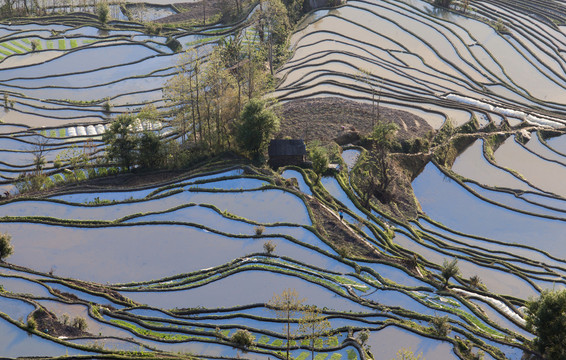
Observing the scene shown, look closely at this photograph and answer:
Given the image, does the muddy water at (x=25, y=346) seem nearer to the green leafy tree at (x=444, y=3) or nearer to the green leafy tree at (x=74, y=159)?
the green leafy tree at (x=74, y=159)

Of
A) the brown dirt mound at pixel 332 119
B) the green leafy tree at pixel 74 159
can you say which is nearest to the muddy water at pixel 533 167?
the brown dirt mound at pixel 332 119

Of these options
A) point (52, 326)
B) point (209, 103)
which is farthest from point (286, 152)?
point (52, 326)

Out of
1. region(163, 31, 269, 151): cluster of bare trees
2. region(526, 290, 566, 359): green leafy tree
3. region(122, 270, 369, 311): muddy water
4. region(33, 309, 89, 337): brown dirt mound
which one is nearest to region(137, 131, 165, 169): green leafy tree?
region(163, 31, 269, 151): cluster of bare trees

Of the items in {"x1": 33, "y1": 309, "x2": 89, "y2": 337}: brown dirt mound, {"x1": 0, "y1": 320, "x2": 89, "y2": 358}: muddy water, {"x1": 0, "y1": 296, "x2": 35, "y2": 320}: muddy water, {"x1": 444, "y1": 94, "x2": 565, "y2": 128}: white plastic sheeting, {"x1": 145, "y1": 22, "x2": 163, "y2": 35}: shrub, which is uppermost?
{"x1": 145, "y1": 22, "x2": 163, "y2": 35}: shrub

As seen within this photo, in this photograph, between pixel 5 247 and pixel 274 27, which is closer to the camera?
pixel 5 247

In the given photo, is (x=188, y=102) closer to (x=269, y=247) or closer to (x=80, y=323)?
(x=269, y=247)

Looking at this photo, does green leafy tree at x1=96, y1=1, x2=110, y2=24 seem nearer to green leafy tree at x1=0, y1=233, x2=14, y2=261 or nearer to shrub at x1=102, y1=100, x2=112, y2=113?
shrub at x1=102, y1=100, x2=112, y2=113

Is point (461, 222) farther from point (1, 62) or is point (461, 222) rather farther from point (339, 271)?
point (1, 62)
